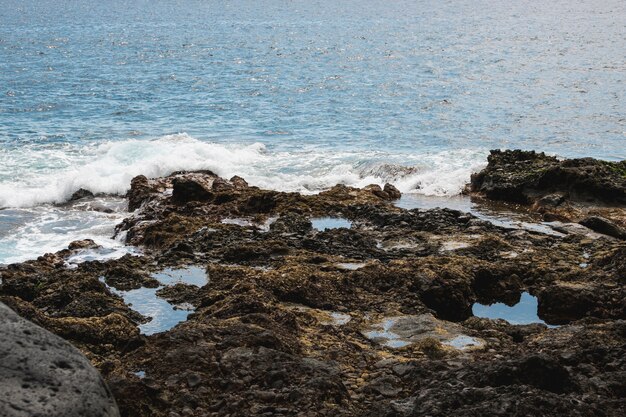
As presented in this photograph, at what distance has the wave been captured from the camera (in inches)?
863

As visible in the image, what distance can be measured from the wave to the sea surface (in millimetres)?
67

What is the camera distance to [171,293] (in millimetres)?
11500

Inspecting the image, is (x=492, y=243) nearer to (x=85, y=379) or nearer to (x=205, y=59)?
(x=85, y=379)

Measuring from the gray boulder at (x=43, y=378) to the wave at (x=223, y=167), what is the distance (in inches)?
615

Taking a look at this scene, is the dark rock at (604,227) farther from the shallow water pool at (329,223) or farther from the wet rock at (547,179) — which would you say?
the shallow water pool at (329,223)

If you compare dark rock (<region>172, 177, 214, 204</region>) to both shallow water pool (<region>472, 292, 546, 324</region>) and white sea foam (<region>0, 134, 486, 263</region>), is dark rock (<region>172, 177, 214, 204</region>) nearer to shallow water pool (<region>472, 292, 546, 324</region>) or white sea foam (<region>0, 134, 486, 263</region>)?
white sea foam (<region>0, 134, 486, 263</region>)

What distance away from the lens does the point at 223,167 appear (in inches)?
938

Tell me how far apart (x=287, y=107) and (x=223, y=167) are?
13239mm

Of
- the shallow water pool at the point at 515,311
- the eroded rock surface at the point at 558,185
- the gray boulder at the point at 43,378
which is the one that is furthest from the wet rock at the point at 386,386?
the eroded rock surface at the point at 558,185

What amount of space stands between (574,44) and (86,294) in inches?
2078

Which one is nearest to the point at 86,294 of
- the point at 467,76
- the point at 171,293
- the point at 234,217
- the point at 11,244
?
the point at 171,293

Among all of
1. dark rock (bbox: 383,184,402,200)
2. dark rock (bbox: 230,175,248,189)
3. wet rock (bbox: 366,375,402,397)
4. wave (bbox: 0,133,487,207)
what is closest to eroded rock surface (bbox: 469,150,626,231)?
wave (bbox: 0,133,487,207)

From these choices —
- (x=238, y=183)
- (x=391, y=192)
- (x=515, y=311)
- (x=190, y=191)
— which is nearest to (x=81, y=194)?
(x=238, y=183)

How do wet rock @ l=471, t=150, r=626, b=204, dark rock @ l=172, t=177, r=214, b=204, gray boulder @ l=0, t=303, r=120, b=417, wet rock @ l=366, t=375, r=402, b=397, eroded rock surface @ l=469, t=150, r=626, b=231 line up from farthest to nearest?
wet rock @ l=471, t=150, r=626, b=204 → dark rock @ l=172, t=177, r=214, b=204 → eroded rock surface @ l=469, t=150, r=626, b=231 → wet rock @ l=366, t=375, r=402, b=397 → gray boulder @ l=0, t=303, r=120, b=417
